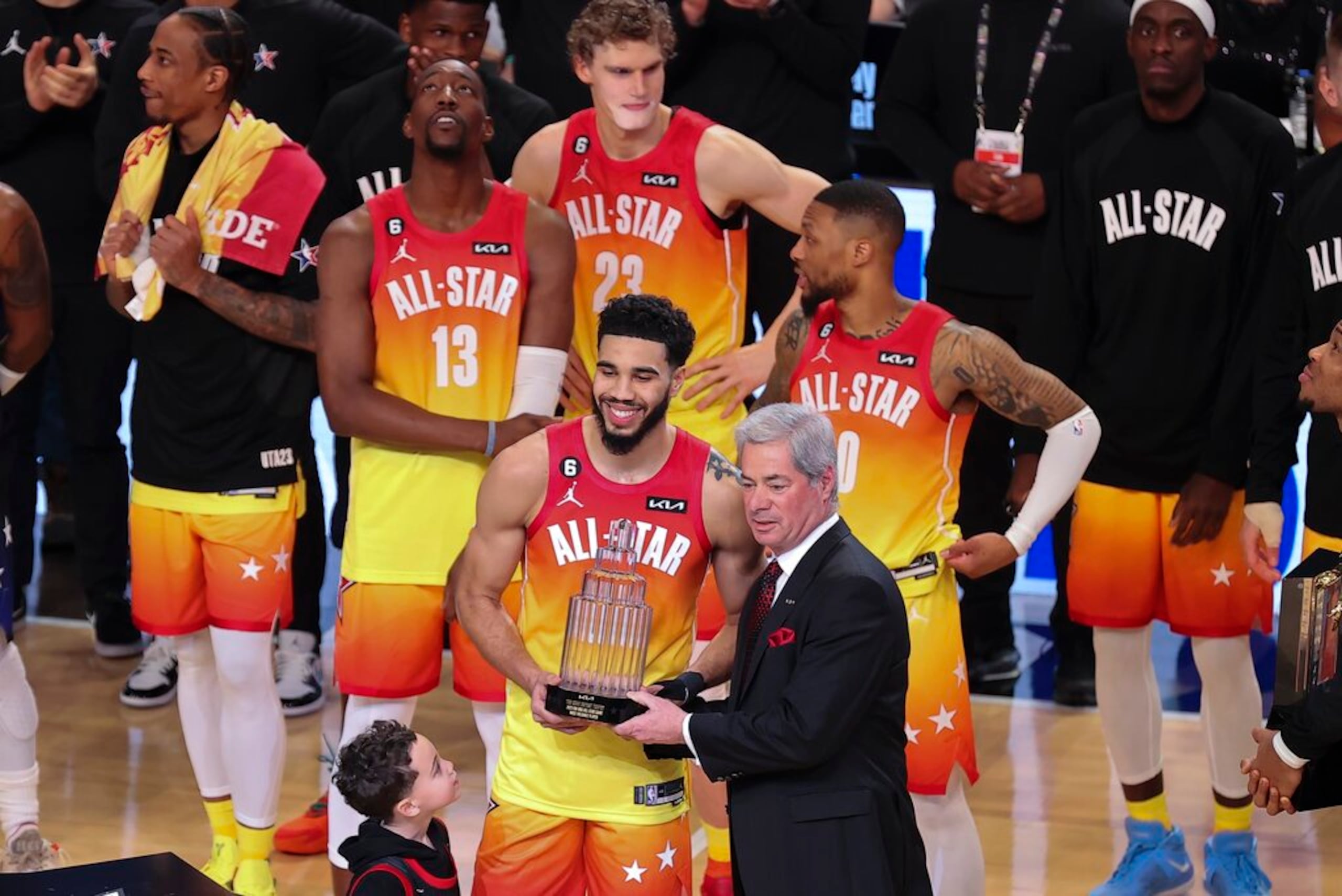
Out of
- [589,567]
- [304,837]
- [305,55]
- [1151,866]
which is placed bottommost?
[304,837]

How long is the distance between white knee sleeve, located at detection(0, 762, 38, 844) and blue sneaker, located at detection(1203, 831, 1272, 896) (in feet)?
11.5

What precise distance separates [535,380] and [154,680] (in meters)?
2.90

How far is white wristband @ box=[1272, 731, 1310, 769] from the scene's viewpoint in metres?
4.79

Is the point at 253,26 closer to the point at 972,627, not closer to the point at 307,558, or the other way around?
the point at 307,558

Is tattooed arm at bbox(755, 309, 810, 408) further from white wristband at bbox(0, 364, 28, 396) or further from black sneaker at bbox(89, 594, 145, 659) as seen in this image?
black sneaker at bbox(89, 594, 145, 659)

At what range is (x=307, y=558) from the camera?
26.7ft

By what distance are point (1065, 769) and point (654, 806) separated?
2.87m

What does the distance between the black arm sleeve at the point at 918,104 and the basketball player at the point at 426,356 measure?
1.97 m

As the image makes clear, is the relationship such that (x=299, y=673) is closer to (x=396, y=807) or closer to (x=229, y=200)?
(x=229, y=200)

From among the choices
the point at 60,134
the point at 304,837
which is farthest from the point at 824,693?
the point at 60,134

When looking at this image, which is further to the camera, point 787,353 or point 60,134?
point 60,134

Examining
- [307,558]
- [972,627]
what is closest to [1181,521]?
[972,627]

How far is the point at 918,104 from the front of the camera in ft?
25.2

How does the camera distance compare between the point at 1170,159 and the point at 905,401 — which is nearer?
the point at 905,401
